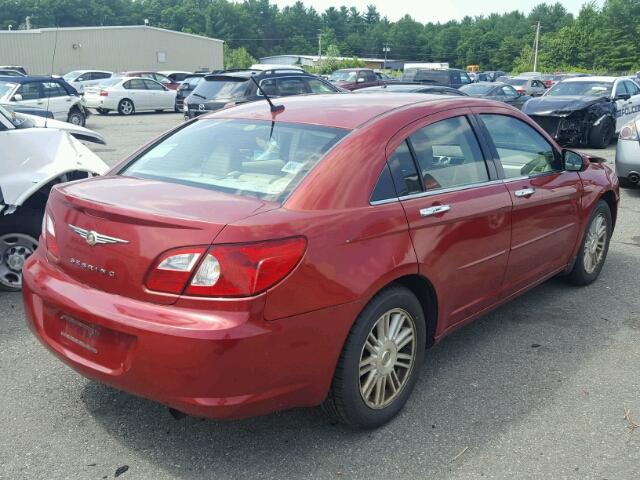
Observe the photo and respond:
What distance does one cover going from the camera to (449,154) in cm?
373

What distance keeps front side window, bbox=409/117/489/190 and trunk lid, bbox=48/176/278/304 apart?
1033mm

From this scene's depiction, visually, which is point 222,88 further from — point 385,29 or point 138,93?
point 385,29

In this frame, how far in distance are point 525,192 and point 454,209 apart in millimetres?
854

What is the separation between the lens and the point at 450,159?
373cm

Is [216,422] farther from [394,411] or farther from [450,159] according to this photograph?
[450,159]

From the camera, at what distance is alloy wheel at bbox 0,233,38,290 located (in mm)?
5051

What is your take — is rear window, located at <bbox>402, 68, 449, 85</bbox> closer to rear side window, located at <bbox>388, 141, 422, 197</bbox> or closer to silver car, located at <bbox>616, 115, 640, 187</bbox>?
silver car, located at <bbox>616, 115, 640, 187</bbox>

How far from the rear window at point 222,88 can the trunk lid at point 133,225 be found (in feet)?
38.7

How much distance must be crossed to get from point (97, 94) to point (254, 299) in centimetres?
2336

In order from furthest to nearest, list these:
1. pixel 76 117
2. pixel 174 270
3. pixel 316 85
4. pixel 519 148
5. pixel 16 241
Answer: pixel 76 117 < pixel 316 85 < pixel 16 241 < pixel 519 148 < pixel 174 270

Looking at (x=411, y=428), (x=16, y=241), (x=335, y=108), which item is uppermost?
(x=335, y=108)

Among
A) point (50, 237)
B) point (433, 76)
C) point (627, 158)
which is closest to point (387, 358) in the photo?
point (50, 237)

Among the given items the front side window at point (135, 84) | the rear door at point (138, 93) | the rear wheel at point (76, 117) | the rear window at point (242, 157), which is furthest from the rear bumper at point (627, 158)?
the front side window at point (135, 84)

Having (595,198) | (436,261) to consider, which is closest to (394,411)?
(436,261)
